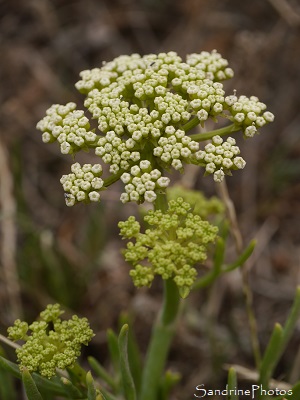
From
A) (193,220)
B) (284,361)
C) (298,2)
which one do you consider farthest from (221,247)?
(298,2)

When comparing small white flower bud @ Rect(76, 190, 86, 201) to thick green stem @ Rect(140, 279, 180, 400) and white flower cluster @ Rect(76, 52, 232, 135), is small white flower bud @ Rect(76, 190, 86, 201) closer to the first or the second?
white flower cluster @ Rect(76, 52, 232, 135)

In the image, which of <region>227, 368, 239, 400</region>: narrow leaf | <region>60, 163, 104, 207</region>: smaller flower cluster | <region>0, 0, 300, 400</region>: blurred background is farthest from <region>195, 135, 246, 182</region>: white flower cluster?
<region>0, 0, 300, 400</region>: blurred background

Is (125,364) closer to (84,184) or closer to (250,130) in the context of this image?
(84,184)

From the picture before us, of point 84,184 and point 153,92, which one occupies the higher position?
point 153,92

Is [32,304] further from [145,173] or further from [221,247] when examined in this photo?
[145,173]

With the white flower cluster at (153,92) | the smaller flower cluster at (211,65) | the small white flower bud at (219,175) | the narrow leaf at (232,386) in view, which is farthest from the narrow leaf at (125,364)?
the smaller flower cluster at (211,65)

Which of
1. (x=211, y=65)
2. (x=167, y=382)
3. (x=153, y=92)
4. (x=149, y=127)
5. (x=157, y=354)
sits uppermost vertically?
(x=211, y=65)

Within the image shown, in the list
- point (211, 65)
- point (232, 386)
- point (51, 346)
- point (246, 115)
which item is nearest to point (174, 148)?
point (246, 115)
